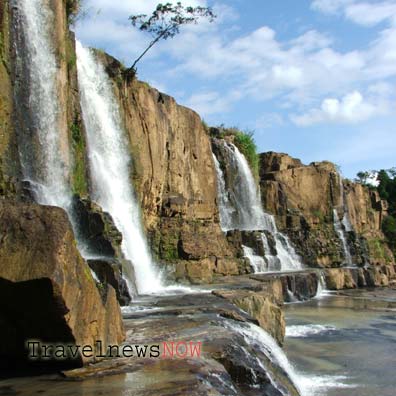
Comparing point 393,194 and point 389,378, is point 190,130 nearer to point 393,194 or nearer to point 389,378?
point 389,378

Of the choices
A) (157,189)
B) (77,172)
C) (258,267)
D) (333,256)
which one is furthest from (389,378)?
(333,256)

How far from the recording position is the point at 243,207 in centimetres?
2689

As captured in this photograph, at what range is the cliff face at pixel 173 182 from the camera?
60.2 ft

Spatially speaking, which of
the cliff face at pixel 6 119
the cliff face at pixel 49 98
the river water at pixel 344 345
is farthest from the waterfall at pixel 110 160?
the river water at pixel 344 345

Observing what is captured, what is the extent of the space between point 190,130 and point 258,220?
7.19 m

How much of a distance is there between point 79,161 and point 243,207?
521 inches

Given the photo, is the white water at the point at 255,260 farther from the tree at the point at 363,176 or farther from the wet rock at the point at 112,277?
the tree at the point at 363,176

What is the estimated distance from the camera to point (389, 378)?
8.96 metres

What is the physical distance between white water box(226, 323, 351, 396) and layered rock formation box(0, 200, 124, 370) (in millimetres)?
2887

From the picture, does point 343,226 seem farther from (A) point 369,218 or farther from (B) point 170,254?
(B) point 170,254

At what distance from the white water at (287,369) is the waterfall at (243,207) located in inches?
605

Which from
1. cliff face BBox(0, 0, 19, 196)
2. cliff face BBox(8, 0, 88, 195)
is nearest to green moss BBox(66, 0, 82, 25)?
cliff face BBox(8, 0, 88, 195)

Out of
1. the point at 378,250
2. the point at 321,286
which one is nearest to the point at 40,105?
the point at 321,286

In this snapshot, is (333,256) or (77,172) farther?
(333,256)
